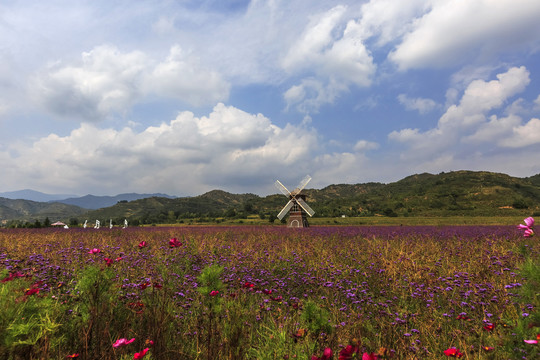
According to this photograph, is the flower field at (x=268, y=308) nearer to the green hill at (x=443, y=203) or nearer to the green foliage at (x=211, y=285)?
the green foliage at (x=211, y=285)

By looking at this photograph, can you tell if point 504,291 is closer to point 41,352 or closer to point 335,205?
point 41,352

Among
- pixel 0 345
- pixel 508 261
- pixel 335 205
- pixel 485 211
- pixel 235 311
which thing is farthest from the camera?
pixel 335 205

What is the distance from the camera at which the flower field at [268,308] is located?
Result: 2299 mm

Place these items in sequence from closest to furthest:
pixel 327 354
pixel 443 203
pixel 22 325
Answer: pixel 327 354, pixel 22 325, pixel 443 203

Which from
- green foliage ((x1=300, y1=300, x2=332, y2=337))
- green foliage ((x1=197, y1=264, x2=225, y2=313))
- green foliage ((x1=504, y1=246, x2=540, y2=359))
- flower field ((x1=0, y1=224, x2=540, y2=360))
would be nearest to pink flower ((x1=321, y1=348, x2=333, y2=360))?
flower field ((x1=0, y1=224, x2=540, y2=360))

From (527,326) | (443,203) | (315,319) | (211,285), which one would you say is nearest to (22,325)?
(211,285)

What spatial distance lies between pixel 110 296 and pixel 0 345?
3.37 ft

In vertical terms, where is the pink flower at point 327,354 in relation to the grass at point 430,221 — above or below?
above

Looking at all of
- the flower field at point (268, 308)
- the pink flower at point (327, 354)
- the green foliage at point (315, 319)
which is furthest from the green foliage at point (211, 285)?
the pink flower at point (327, 354)

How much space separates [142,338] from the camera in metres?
3.05

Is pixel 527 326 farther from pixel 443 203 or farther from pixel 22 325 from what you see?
pixel 443 203

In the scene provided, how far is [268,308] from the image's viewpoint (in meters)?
3.90

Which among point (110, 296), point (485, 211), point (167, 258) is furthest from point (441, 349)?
point (485, 211)

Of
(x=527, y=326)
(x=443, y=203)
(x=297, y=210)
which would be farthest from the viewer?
(x=443, y=203)
